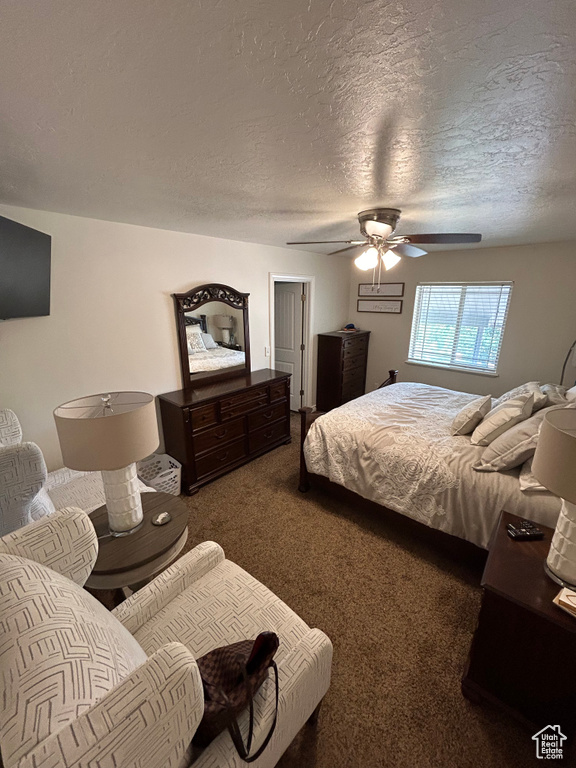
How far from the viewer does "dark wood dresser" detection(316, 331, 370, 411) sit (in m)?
4.23

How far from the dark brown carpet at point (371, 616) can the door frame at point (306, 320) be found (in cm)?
184

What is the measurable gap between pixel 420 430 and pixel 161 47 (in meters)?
2.36

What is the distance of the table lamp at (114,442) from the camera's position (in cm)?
117

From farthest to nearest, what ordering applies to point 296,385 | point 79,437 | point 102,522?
point 296,385 < point 102,522 < point 79,437

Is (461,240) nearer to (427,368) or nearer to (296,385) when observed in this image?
(427,368)

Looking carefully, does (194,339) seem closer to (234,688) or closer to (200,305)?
(200,305)

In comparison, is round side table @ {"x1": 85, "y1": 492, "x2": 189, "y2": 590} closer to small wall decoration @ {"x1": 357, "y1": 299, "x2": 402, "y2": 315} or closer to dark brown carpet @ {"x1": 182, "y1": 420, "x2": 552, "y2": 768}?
dark brown carpet @ {"x1": 182, "y1": 420, "x2": 552, "y2": 768}

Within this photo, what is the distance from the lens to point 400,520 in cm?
218

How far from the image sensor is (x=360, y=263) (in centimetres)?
220

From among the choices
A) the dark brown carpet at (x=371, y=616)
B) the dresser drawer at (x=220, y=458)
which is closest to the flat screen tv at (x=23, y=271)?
the dresser drawer at (x=220, y=458)

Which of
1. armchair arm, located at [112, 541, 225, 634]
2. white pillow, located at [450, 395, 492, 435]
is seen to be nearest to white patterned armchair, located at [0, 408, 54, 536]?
armchair arm, located at [112, 541, 225, 634]

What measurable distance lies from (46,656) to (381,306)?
15.1 feet

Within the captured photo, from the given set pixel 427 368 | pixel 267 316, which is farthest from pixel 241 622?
pixel 427 368

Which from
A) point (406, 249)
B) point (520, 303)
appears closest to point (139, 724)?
point (406, 249)
